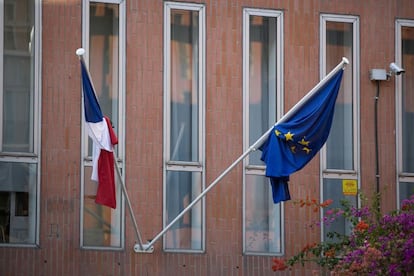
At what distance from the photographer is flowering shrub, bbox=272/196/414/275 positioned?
17297 millimetres

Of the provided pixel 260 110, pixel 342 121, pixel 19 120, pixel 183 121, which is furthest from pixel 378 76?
pixel 19 120

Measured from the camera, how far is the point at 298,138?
753 inches

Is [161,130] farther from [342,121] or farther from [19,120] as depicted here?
[342,121]

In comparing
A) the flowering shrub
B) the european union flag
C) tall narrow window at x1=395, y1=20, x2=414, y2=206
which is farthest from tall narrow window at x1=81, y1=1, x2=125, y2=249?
tall narrow window at x1=395, y1=20, x2=414, y2=206

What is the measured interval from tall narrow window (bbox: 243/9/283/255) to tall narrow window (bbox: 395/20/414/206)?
211cm

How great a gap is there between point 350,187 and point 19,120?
5.58 m

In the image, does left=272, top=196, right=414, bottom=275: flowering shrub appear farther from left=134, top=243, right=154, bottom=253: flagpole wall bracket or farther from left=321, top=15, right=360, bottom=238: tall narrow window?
left=134, top=243, right=154, bottom=253: flagpole wall bracket

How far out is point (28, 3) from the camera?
20.0 meters

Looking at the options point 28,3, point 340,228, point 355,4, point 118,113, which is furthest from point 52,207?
point 355,4

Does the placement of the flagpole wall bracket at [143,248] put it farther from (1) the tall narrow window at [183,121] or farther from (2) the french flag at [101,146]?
(2) the french flag at [101,146]

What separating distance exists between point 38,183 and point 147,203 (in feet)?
5.73

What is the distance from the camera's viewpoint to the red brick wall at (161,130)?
19.6 m

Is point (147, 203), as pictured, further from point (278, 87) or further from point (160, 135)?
point (278, 87)

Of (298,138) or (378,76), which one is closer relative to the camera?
(298,138)
